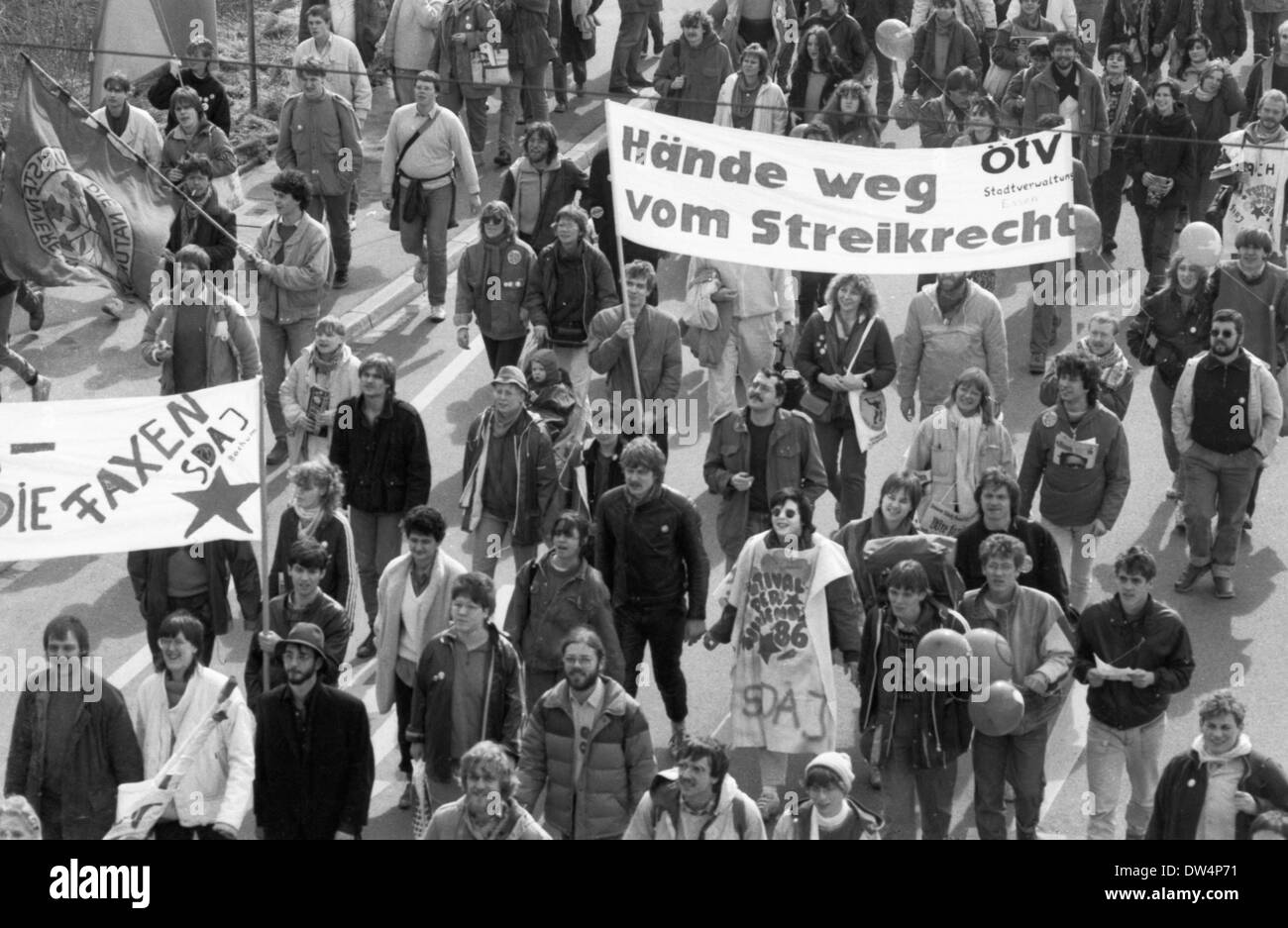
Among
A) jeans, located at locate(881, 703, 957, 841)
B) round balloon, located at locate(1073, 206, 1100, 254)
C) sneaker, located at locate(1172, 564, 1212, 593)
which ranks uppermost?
round balloon, located at locate(1073, 206, 1100, 254)

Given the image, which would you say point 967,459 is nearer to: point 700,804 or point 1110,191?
point 700,804

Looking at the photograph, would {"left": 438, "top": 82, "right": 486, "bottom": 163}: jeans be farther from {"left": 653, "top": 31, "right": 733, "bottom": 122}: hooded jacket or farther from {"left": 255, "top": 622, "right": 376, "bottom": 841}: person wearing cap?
{"left": 255, "top": 622, "right": 376, "bottom": 841}: person wearing cap

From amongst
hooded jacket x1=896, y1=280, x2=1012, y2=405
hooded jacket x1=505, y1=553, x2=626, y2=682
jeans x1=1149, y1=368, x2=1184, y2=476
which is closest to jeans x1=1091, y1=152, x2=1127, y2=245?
jeans x1=1149, y1=368, x2=1184, y2=476

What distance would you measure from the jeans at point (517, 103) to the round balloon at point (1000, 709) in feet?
35.0

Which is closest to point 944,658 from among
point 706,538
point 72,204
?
point 706,538

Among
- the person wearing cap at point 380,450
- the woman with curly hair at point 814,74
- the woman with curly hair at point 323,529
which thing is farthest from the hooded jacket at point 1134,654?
the woman with curly hair at point 814,74

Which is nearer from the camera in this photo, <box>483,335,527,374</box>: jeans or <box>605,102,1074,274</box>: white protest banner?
<box>605,102,1074,274</box>: white protest banner

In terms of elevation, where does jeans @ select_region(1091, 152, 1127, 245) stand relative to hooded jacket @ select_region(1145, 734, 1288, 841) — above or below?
above

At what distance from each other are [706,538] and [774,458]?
204 centimetres

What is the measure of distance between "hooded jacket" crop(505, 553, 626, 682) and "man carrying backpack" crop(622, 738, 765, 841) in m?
1.72

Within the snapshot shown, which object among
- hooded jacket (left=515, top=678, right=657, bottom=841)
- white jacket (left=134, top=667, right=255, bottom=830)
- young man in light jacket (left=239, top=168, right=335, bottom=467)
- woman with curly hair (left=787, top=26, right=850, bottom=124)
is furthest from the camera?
woman with curly hair (left=787, top=26, right=850, bottom=124)

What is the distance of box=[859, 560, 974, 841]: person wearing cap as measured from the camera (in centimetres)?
1284

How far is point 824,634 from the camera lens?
13.5 meters

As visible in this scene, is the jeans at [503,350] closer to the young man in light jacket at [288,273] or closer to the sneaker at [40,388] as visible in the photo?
the young man in light jacket at [288,273]
